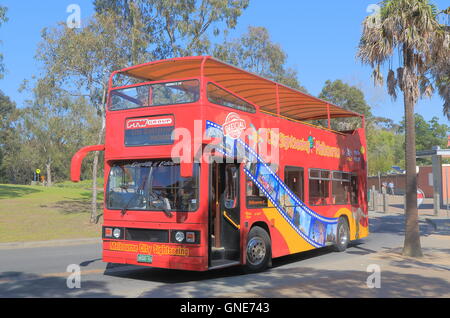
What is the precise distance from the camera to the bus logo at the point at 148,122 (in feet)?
29.3

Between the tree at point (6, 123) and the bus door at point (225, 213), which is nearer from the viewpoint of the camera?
the bus door at point (225, 213)

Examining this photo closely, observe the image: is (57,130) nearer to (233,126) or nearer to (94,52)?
(94,52)

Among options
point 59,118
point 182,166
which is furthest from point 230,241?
point 59,118

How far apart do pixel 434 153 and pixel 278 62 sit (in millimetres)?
15046

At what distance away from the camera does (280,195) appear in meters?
11.1

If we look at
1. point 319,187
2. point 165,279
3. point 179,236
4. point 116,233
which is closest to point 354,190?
point 319,187

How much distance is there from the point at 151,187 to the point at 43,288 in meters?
2.63

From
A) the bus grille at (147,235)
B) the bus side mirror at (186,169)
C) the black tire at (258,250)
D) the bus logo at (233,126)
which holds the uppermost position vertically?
the bus logo at (233,126)

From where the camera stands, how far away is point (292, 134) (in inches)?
467

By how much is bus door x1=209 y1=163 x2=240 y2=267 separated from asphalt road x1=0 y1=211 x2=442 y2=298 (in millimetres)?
564

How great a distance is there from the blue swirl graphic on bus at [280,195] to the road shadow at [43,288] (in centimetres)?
343

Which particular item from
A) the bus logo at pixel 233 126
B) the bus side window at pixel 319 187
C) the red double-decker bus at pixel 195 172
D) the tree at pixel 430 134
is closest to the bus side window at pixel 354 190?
the bus side window at pixel 319 187

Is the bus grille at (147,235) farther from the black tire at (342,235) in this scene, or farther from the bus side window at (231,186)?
the black tire at (342,235)

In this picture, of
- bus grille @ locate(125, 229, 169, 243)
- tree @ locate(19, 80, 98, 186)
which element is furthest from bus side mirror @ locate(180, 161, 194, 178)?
tree @ locate(19, 80, 98, 186)
